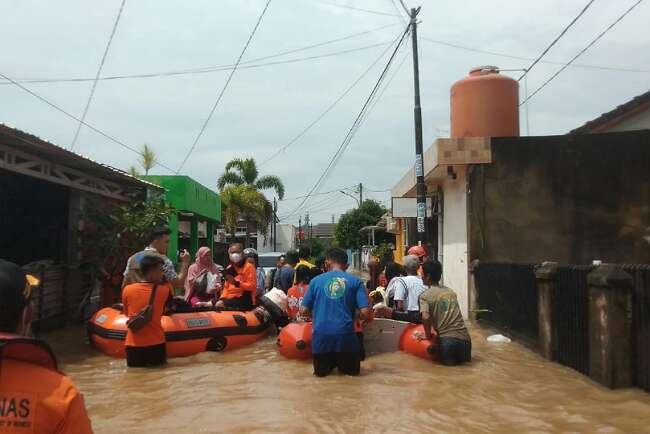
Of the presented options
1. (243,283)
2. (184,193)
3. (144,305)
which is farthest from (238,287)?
(184,193)

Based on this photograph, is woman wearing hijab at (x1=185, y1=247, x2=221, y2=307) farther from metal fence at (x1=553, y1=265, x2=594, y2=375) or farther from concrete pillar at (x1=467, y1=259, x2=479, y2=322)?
metal fence at (x1=553, y1=265, x2=594, y2=375)

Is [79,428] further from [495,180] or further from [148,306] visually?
[495,180]

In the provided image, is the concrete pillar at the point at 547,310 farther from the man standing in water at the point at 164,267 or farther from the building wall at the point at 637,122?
the building wall at the point at 637,122

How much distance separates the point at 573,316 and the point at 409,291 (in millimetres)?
2143

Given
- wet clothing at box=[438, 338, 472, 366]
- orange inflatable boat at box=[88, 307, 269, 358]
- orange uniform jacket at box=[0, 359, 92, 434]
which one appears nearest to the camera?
orange uniform jacket at box=[0, 359, 92, 434]

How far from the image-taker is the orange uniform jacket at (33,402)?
1.66m

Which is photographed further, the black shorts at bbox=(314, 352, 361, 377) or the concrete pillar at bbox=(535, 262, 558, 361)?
the concrete pillar at bbox=(535, 262, 558, 361)

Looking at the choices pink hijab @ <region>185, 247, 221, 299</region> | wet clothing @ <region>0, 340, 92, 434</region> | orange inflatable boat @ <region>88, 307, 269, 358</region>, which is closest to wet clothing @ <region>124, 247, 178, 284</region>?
orange inflatable boat @ <region>88, 307, 269, 358</region>

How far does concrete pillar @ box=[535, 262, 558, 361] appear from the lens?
7.66m

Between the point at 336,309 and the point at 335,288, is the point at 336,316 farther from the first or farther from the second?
the point at 335,288

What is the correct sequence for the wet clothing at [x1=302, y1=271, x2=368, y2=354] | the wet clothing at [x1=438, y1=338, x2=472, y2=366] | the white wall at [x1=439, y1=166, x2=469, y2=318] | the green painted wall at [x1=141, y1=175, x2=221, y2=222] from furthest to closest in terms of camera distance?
the green painted wall at [x1=141, y1=175, x2=221, y2=222]
the white wall at [x1=439, y1=166, x2=469, y2=318]
the wet clothing at [x1=438, y1=338, x2=472, y2=366]
the wet clothing at [x1=302, y1=271, x2=368, y2=354]

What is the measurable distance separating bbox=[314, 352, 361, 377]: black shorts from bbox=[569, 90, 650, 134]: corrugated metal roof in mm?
10449

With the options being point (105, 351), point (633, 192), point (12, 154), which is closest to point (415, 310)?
point (105, 351)

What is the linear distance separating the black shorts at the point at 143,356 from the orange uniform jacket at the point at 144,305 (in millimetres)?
60
